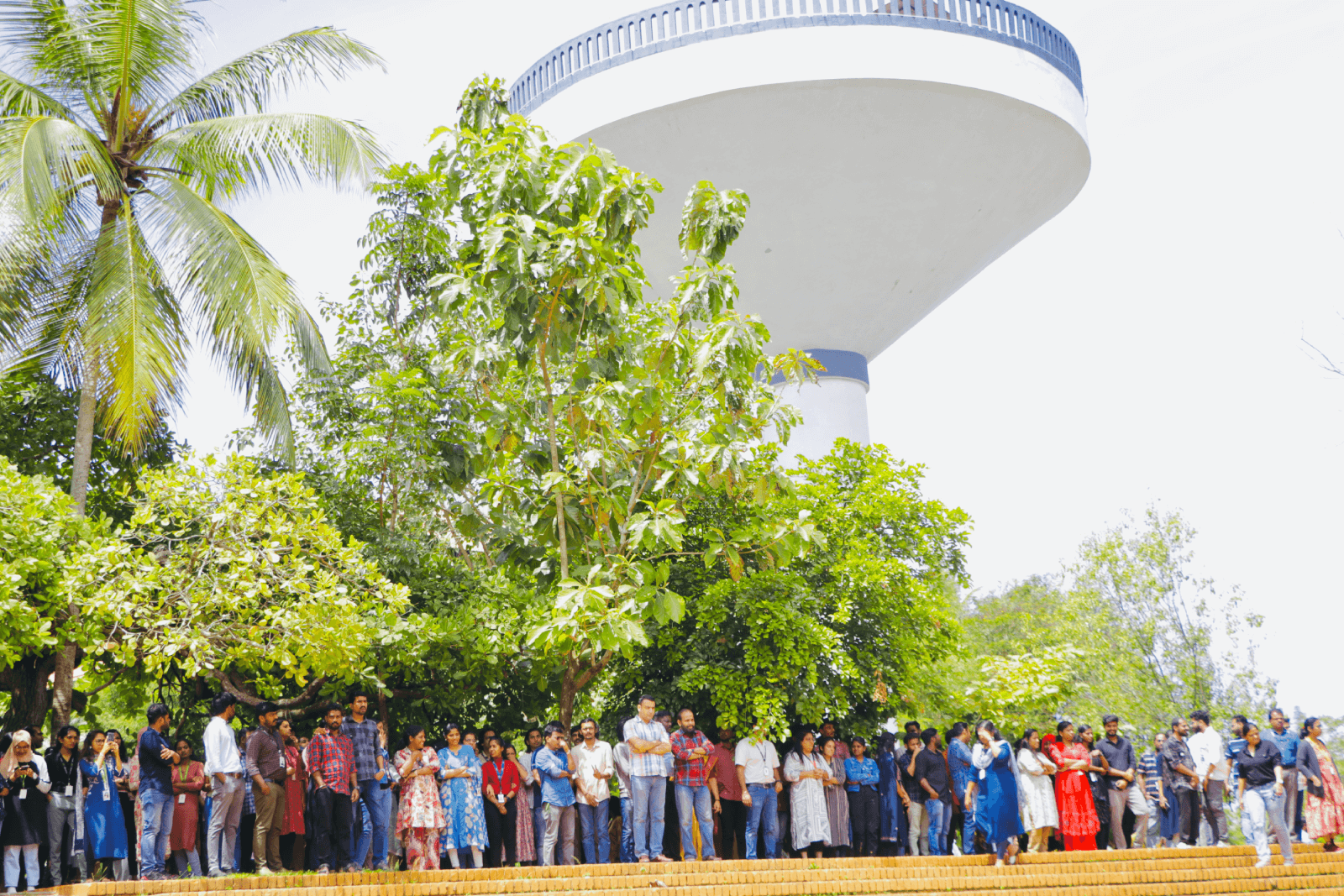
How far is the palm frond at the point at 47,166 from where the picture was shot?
400 inches

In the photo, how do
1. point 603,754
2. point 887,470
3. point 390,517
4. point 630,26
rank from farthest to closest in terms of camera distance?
point 630,26 → point 887,470 → point 390,517 → point 603,754

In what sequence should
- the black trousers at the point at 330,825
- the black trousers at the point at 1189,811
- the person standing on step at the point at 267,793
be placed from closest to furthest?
the person standing on step at the point at 267,793, the black trousers at the point at 330,825, the black trousers at the point at 1189,811

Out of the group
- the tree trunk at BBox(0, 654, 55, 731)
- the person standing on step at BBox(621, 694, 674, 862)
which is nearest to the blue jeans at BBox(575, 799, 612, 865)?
the person standing on step at BBox(621, 694, 674, 862)

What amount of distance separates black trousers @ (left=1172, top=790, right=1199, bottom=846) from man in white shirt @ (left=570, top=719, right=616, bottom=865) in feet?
20.6

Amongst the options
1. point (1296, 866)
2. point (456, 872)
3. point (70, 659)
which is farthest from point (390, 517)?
point (1296, 866)

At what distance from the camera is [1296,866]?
401 inches

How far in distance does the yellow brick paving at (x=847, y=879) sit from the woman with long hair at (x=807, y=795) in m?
0.63

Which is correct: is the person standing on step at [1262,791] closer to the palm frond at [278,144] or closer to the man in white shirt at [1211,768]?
A: the man in white shirt at [1211,768]

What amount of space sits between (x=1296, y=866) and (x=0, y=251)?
12.9 meters

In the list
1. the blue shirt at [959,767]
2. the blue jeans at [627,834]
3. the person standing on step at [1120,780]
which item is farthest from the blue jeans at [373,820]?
the person standing on step at [1120,780]

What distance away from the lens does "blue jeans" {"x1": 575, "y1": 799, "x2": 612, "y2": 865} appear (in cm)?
1055

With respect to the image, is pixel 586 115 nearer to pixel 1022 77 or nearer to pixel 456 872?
pixel 1022 77

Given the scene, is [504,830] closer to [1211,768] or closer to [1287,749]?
[1211,768]

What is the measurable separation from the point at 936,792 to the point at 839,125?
8.97m
